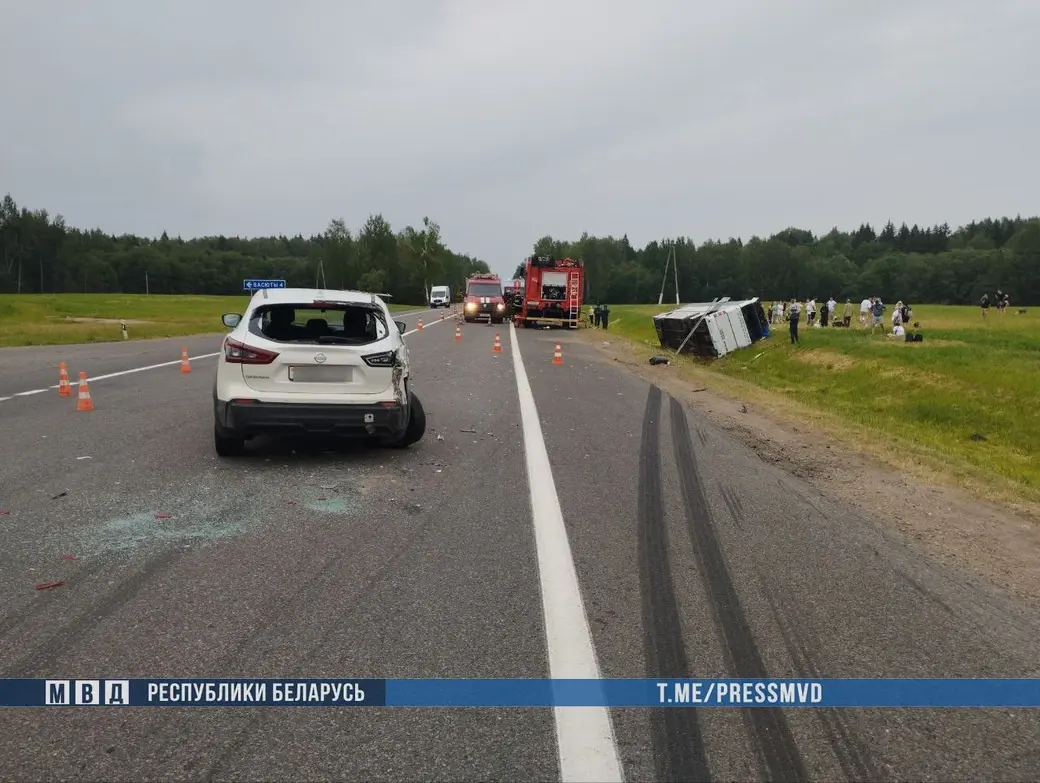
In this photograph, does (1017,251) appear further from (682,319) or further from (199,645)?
(199,645)

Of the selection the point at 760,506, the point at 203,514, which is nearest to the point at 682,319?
the point at 760,506

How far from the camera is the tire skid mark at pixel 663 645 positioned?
2.77 m

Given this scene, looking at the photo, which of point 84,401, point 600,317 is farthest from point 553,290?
point 84,401

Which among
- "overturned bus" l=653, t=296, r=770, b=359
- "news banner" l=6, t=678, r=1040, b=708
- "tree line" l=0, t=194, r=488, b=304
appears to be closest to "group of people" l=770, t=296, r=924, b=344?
"overturned bus" l=653, t=296, r=770, b=359

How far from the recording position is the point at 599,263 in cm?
16100

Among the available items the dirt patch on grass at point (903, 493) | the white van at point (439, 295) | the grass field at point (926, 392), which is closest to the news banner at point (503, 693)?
the dirt patch on grass at point (903, 493)

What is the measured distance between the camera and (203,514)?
222 inches

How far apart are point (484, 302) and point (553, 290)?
637 centimetres

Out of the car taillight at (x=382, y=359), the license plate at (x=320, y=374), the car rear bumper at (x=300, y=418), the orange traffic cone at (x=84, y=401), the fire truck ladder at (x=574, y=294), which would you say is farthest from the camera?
the fire truck ladder at (x=574, y=294)

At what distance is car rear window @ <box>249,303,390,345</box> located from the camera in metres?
7.49

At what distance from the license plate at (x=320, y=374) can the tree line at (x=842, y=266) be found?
108024 millimetres

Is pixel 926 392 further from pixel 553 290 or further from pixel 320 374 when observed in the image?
pixel 553 290

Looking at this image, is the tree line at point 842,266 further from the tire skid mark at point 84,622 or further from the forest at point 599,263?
the tire skid mark at point 84,622

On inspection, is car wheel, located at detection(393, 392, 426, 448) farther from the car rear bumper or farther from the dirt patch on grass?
the dirt patch on grass
